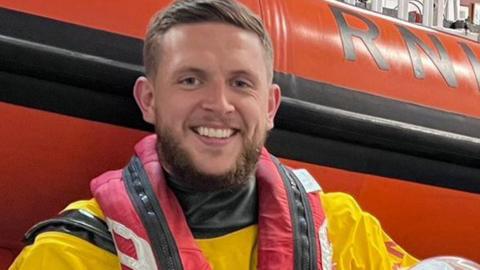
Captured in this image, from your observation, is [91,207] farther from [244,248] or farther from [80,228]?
[244,248]

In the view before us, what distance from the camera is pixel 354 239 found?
3.14 ft

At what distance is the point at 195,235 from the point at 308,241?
0.12m

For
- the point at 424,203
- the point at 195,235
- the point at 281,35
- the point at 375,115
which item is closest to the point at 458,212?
the point at 424,203

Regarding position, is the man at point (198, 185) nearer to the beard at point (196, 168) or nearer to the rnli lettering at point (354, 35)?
the beard at point (196, 168)

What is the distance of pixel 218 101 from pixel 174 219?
0.13 m

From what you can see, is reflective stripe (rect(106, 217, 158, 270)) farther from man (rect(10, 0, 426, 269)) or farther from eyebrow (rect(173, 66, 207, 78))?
eyebrow (rect(173, 66, 207, 78))

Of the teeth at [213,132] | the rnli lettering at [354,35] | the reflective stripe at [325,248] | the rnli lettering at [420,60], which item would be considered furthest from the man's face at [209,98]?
the rnli lettering at [420,60]

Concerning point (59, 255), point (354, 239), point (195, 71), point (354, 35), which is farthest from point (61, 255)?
point (354, 35)

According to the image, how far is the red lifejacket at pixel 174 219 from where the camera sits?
81 cm

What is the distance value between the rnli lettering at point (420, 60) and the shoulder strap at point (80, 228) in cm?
59

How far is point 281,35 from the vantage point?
109 centimetres

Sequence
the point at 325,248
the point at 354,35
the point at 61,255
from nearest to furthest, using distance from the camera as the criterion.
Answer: the point at 61,255 → the point at 325,248 → the point at 354,35

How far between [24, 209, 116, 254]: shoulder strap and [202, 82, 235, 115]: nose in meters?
0.17

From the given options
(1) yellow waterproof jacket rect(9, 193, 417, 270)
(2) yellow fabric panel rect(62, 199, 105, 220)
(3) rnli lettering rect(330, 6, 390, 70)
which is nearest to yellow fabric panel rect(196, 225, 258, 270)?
(1) yellow waterproof jacket rect(9, 193, 417, 270)
